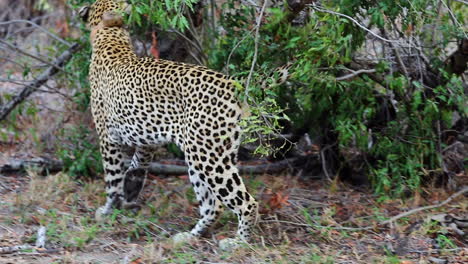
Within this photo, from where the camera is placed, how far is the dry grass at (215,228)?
205 inches

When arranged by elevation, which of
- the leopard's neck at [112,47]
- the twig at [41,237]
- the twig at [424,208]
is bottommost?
the twig at [41,237]

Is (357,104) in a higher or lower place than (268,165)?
higher

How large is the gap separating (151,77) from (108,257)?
158 cm

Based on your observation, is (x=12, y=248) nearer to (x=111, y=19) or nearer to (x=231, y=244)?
(x=231, y=244)

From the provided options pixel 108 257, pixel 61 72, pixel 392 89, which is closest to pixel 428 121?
pixel 392 89

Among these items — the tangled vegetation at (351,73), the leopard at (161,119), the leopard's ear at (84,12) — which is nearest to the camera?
the leopard at (161,119)

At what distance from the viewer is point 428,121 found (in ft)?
21.5

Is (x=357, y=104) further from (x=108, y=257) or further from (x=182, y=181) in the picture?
(x=108, y=257)

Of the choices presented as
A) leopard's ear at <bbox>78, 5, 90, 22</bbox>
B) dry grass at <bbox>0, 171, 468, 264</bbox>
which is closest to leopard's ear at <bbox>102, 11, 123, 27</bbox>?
leopard's ear at <bbox>78, 5, 90, 22</bbox>

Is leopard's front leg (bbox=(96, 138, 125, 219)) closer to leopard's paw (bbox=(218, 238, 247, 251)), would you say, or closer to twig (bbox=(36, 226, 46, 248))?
twig (bbox=(36, 226, 46, 248))

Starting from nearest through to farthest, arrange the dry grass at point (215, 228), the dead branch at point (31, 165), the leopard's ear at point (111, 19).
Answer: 1. the dry grass at point (215, 228)
2. the leopard's ear at point (111, 19)
3. the dead branch at point (31, 165)

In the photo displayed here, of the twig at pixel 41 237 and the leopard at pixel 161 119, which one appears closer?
the twig at pixel 41 237

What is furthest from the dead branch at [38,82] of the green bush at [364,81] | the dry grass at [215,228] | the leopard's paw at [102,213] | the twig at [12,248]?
the twig at [12,248]

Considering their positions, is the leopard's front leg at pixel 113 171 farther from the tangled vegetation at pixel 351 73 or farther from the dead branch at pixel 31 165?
the dead branch at pixel 31 165
